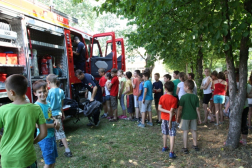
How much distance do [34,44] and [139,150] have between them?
365 cm

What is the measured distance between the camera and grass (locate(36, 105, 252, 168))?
3469mm

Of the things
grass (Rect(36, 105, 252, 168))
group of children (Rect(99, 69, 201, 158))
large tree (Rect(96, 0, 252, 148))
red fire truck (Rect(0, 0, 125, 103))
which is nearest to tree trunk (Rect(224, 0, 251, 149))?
large tree (Rect(96, 0, 252, 148))

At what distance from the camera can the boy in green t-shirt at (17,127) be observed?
1.73 meters

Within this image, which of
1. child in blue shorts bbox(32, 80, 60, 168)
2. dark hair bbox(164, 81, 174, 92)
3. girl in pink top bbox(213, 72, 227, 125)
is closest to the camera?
child in blue shorts bbox(32, 80, 60, 168)

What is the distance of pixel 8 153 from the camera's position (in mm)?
1742

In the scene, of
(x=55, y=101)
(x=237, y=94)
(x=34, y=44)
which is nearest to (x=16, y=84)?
(x=55, y=101)

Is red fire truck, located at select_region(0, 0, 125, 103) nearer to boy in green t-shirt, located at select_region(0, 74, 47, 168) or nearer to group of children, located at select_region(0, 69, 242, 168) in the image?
group of children, located at select_region(0, 69, 242, 168)

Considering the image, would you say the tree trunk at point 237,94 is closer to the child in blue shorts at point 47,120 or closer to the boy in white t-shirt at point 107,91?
the child in blue shorts at point 47,120

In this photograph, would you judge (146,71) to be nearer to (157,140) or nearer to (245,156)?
(157,140)

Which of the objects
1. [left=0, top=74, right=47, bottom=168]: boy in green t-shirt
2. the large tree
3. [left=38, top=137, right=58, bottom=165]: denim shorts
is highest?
the large tree

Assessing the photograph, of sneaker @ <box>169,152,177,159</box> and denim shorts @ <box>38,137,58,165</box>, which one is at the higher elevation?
denim shorts @ <box>38,137,58,165</box>

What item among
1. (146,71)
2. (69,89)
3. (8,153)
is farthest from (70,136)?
(8,153)

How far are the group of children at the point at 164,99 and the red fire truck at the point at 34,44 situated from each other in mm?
1358

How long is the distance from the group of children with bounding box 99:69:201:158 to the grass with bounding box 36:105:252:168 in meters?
0.27
